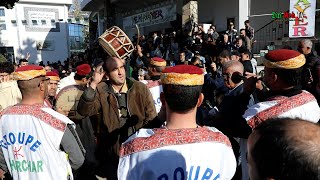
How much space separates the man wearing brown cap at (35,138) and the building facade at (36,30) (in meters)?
33.8

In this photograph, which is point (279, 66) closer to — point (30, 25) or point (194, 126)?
point (194, 126)

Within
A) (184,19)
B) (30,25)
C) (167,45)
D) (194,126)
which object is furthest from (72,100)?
(30,25)

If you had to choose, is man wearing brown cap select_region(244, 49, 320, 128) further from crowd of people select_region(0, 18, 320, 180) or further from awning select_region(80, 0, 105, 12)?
awning select_region(80, 0, 105, 12)

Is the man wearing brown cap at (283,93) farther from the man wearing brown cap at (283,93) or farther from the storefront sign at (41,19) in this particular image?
the storefront sign at (41,19)

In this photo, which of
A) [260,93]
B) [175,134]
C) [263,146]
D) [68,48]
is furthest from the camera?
[68,48]

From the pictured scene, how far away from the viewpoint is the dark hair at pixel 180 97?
1.98 meters

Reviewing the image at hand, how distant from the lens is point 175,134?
1.92 metres

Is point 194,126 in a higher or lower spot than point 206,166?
higher

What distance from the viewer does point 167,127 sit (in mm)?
2004

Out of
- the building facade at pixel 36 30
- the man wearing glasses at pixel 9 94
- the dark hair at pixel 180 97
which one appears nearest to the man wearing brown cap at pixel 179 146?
the dark hair at pixel 180 97

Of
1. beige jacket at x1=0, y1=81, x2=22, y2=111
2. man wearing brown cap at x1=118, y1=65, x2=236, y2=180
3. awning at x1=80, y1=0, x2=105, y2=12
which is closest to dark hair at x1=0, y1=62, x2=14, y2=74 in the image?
beige jacket at x1=0, y1=81, x2=22, y2=111

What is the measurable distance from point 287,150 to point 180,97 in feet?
3.11

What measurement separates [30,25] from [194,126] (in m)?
36.9

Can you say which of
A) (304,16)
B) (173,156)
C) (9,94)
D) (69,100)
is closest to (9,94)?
(9,94)
